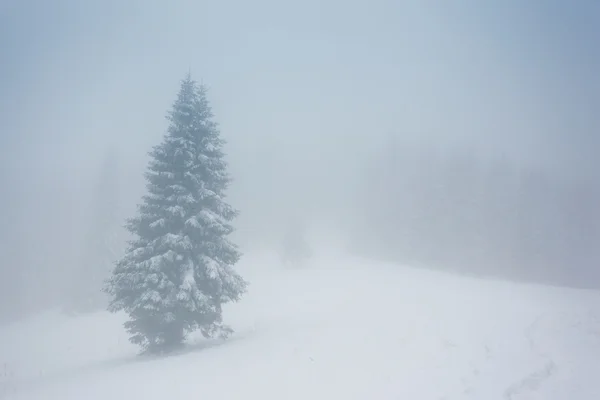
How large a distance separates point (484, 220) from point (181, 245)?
1797 inches

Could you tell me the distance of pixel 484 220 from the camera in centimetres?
4894

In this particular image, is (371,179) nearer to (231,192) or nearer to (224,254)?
(231,192)

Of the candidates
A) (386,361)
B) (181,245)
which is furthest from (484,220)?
(181,245)

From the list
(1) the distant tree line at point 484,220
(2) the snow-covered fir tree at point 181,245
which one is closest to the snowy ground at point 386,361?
(2) the snow-covered fir tree at point 181,245

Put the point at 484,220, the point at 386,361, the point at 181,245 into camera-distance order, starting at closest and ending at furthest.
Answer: the point at 386,361, the point at 181,245, the point at 484,220

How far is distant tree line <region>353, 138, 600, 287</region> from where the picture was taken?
153ft

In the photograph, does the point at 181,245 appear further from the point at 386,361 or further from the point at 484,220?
the point at 484,220

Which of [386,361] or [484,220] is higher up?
[484,220]

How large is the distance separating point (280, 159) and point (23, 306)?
61361mm

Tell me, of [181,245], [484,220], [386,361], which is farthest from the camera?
[484,220]

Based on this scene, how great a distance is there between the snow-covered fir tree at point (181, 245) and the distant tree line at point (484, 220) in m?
38.7

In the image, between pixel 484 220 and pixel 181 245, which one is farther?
pixel 484 220

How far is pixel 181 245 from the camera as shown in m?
14.9

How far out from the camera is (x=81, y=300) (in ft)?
146
